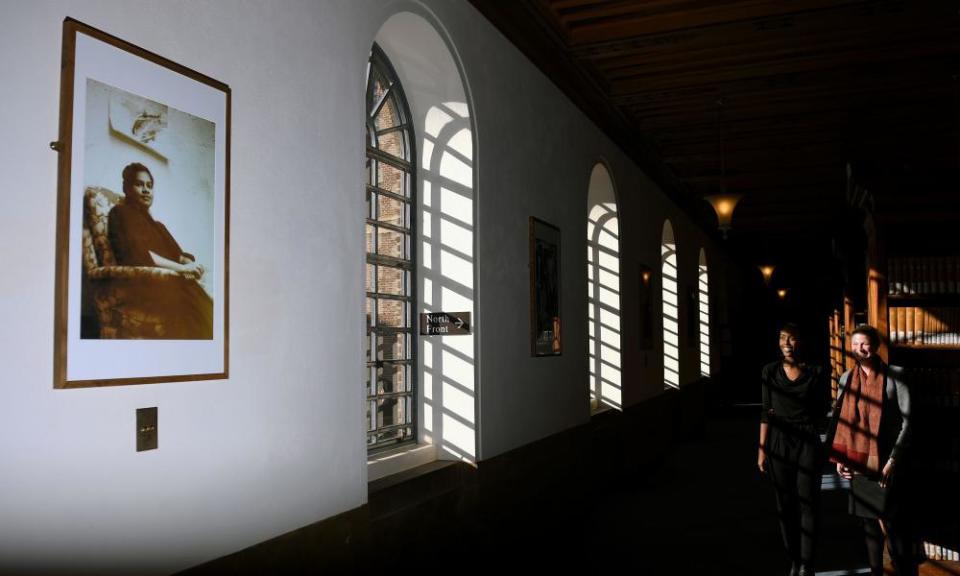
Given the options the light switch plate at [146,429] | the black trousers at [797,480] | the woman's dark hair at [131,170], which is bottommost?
the black trousers at [797,480]

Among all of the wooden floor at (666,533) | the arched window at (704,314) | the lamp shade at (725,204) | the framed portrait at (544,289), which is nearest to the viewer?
the wooden floor at (666,533)

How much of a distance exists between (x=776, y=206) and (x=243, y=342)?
48.3 feet

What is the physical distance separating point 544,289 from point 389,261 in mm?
1911

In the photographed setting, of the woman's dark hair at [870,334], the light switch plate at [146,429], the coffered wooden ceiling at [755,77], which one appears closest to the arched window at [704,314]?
the coffered wooden ceiling at [755,77]

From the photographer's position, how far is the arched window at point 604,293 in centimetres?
934

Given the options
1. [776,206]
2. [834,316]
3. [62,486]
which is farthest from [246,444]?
[834,316]

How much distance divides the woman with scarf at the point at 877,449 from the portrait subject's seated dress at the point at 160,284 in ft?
11.8

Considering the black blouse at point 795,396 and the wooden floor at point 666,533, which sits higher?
the black blouse at point 795,396

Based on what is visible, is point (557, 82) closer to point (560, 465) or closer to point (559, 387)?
point (559, 387)

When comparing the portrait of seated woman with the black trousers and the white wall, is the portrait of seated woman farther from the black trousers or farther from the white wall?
the black trousers

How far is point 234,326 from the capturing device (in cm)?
308

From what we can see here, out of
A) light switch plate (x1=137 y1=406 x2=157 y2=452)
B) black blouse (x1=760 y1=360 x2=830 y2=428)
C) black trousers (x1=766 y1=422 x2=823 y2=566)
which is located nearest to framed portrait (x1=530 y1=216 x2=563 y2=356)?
black blouse (x1=760 y1=360 x2=830 y2=428)

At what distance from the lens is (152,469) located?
270cm

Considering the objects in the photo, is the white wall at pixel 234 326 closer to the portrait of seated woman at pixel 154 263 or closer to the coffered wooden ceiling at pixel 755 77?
the portrait of seated woman at pixel 154 263
